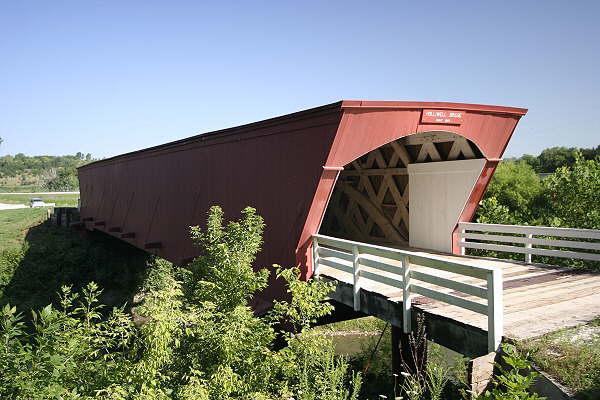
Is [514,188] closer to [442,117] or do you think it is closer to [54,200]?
[442,117]

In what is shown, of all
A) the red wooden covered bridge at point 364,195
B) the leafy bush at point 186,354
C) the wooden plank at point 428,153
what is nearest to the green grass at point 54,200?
the red wooden covered bridge at point 364,195

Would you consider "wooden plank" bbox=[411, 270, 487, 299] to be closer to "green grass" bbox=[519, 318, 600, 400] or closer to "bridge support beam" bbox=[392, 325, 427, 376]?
"green grass" bbox=[519, 318, 600, 400]

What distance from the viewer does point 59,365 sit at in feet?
16.0

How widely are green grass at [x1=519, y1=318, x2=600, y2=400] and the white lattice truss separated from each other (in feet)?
16.8

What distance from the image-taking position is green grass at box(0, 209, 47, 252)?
89.3 feet

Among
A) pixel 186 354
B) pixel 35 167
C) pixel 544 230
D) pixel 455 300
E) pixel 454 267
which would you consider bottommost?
pixel 186 354

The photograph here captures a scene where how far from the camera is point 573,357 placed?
451 centimetres

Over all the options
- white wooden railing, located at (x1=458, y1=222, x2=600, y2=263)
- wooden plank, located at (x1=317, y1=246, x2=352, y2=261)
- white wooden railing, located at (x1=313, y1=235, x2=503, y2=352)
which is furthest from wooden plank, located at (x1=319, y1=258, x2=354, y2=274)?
white wooden railing, located at (x1=458, y1=222, x2=600, y2=263)

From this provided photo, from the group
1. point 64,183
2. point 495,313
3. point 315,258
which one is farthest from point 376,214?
point 64,183

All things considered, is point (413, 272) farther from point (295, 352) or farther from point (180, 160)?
point (180, 160)

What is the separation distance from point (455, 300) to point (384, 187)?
656 cm

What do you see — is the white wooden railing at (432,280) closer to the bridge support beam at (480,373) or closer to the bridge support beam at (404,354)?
the bridge support beam at (480,373)

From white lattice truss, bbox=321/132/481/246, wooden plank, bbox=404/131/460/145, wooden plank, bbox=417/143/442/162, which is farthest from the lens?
wooden plank, bbox=417/143/442/162

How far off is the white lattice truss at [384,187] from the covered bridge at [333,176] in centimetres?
3
